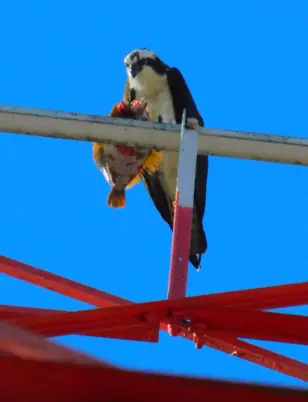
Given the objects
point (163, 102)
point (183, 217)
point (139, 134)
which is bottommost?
point (183, 217)

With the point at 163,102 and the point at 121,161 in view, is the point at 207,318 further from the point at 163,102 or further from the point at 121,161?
the point at 163,102

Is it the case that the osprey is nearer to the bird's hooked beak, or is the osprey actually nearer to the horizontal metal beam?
the bird's hooked beak

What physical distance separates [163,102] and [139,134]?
595 cm

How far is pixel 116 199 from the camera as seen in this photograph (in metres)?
6.42

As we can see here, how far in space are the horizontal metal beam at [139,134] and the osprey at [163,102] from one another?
3474 mm

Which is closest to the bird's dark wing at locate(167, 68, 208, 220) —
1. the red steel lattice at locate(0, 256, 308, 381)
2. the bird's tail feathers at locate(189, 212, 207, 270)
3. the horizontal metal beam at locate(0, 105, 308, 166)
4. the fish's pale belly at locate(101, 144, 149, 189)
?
the bird's tail feathers at locate(189, 212, 207, 270)

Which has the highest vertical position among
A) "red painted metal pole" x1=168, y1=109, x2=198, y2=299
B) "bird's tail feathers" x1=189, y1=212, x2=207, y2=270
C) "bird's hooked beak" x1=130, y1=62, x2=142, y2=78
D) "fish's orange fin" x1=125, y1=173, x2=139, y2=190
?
"bird's hooked beak" x1=130, y1=62, x2=142, y2=78

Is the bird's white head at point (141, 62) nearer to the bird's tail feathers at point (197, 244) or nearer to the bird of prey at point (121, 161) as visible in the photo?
the bird's tail feathers at point (197, 244)

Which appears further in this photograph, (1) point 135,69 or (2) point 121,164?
(1) point 135,69

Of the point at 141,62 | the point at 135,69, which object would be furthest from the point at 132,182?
the point at 141,62

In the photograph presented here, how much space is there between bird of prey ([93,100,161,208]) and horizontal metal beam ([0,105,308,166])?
2096 mm

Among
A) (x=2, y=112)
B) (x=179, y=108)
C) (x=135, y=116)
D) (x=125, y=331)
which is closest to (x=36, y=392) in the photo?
(x=125, y=331)

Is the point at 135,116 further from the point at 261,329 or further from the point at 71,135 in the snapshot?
the point at 261,329

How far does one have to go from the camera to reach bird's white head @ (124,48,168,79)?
1034 cm
